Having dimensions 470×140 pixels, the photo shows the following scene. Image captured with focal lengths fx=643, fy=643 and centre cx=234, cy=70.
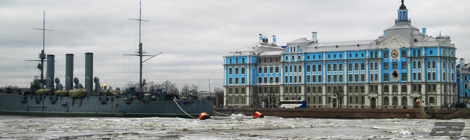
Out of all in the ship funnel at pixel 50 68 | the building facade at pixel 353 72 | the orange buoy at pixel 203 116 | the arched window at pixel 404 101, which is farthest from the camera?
the arched window at pixel 404 101

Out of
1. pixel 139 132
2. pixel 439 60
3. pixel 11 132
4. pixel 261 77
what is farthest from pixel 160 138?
pixel 261 77

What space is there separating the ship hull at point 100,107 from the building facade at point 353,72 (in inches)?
1455

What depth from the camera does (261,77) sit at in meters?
119

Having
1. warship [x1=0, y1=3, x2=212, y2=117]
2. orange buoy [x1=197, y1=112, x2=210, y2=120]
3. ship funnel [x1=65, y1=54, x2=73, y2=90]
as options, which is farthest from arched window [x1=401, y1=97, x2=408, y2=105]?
ship funnel [x1=65, y1=54, x2=73, y2=90]

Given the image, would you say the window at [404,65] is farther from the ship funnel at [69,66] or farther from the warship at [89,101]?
the ship funnel at [69,66]

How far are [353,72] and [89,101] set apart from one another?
4794cm

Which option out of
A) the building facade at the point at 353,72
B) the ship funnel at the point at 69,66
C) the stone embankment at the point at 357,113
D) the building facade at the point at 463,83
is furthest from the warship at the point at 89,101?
the building facade at the point at 463,83

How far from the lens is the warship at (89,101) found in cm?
7250

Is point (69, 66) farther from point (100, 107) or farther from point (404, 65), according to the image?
point (404, 65)

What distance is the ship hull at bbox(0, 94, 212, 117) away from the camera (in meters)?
72.2

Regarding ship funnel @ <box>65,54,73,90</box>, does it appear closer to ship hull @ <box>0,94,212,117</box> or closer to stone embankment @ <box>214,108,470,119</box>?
ship hull @ <box>0,94,212,117</box>

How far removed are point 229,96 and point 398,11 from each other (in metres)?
35.0

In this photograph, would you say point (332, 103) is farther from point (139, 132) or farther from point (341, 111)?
point (139, 132)

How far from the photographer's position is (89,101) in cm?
7569
